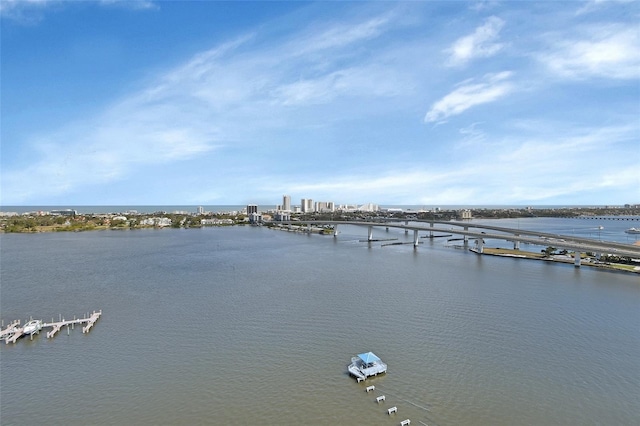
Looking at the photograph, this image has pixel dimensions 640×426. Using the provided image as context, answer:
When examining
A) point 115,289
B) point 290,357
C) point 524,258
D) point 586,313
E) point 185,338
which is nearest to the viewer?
point 290,357

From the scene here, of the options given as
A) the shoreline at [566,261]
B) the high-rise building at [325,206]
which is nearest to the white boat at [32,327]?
the shoreline at [566,261]

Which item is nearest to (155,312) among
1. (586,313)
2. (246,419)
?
(246,419)

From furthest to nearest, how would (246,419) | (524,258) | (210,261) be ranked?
1. (524,258)
2. (210,261)
3. (246,419)

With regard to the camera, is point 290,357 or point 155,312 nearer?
point 290,357

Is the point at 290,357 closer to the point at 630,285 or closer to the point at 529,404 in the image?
the point at 529,404

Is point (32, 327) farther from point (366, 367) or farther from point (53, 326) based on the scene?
point (366, 367)

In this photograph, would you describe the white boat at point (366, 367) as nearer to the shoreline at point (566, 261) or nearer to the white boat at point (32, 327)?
the white boat at point (32, 327)

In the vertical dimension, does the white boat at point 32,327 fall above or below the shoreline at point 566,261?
above
